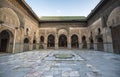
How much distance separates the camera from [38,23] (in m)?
20.5

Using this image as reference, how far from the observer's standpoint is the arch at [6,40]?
10617mm

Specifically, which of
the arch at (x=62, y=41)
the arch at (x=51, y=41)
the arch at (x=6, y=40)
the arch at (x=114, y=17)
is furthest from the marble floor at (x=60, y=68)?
the arch at (x=62, y=41)

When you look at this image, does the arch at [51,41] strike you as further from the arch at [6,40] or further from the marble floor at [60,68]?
the marble floor at [60,68]

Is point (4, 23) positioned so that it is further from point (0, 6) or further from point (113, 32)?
point (113, 32)

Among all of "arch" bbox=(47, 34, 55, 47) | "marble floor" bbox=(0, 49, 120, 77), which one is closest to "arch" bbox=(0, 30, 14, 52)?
"marble floor" bbox=(0, 49, 120, 77)

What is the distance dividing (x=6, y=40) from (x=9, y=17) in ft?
12.3

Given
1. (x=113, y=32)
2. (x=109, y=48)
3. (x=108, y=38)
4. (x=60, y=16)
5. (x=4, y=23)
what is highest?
(x=60, y=16)

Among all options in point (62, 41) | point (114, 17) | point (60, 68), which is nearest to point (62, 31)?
point (62, 41)

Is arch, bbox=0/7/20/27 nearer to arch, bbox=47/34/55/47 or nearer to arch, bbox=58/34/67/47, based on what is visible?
arch, bbox=47/34/55/47

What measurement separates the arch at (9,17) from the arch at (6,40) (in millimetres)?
1342

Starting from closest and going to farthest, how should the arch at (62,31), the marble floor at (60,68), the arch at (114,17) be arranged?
1. the marble floor at (60,68)
2. the arch at (114,17)
3. the arch at (62,31)

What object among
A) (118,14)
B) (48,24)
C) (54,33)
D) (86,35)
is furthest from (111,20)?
(48,24)

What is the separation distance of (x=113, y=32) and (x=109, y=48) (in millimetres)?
2292

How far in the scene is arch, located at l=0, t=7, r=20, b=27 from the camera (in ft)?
29.0
